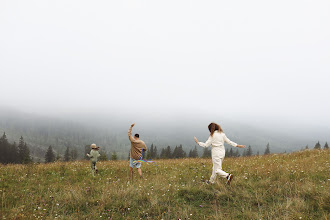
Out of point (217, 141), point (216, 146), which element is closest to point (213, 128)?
point (217, 141)

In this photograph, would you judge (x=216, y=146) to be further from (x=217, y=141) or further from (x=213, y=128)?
(x=213, y=128)

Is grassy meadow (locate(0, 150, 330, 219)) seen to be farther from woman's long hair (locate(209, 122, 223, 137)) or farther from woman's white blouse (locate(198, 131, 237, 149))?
woman's long hair (locate(209, 122, 223, 137))

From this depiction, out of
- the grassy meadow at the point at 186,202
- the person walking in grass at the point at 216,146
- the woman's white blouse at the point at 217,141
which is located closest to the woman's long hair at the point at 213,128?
the person walking in grass at the point at 216,146

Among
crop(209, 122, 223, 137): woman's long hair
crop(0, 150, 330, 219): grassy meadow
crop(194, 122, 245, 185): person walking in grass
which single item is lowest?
crop(0, 150, 330, 219): grassy meadow

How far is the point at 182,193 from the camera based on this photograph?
6070 millimetres

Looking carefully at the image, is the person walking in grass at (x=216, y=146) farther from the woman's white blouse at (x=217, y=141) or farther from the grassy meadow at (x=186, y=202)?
the grassy meadow at (x=186, y=202)

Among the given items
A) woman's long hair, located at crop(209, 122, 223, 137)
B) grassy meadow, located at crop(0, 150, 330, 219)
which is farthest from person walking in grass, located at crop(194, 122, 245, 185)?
grassy meadow, located at crop(0, 150, 330, 219)

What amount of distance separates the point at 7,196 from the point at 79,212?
2.89 m

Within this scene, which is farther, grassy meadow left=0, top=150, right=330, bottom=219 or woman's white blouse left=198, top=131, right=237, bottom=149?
woman's white blouse left=198, top=131, right=237, bottom=149

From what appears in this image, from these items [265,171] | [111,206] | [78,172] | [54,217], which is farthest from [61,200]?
[265,171]

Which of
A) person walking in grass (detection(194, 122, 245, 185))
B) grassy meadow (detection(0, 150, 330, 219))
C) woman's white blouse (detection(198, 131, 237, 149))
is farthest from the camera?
woman's white blouse (detection(198, 131, 237, 149))

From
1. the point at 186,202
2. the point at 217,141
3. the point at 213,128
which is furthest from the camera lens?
the point at 213,128

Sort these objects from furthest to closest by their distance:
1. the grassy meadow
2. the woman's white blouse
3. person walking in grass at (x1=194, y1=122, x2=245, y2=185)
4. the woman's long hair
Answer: the woman's long hair, the woman's white blouse, person walking in grass at (x1=194, y1=122, x2=245, y2=185), the grassy meadow

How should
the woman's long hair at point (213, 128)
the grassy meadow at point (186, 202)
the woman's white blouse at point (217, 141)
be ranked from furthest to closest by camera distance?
the woman's long hair at point (213, 128), the woman's white blouse at point (217, 141), the grassy meadow at point (186, 202)
